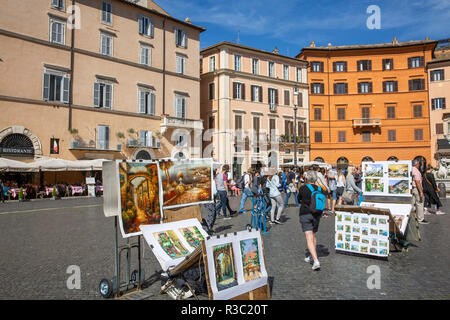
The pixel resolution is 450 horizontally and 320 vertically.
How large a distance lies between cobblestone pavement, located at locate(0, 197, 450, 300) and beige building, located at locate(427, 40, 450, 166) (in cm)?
3365

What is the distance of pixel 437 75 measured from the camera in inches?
1524

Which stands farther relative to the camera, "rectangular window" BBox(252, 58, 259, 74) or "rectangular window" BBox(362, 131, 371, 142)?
"rectangular window" BBox(362, 131, 371, 142)

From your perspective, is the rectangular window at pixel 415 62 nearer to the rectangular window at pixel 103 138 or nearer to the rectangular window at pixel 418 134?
the rectangular window at pixel 418 134

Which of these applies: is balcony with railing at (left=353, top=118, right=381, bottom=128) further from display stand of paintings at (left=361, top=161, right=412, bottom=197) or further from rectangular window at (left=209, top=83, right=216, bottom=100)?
display stand of paintings at (left=361, top=161, right=412, bottom=197)

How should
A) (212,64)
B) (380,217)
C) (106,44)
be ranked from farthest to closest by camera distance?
(212,64) < (106,44) < (380,217)

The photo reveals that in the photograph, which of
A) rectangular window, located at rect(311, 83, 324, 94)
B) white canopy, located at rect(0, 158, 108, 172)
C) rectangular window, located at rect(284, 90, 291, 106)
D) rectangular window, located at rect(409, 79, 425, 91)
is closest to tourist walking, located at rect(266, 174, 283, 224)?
white canopy, located at rect(0, 158, 108, 172)

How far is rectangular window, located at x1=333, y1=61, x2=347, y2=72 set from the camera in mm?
41281

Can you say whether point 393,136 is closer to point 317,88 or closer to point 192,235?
point 317,88

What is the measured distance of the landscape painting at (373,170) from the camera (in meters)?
8.02

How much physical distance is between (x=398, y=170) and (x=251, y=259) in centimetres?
531

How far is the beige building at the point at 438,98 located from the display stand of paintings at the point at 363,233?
121 ft

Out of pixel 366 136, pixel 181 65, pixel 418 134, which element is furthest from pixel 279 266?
pixel 418 134
